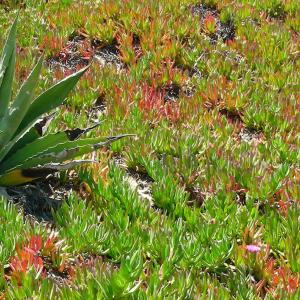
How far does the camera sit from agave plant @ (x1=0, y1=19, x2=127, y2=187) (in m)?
3.78

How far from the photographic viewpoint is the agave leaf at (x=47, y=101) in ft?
13.1

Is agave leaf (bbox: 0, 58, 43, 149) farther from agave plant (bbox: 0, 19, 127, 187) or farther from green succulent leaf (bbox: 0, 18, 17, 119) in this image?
green succulent leaf (bbox: 0, 18, 17, 119)

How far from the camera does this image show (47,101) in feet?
13.3

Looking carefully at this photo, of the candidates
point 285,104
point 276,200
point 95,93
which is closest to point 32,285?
point 276,200

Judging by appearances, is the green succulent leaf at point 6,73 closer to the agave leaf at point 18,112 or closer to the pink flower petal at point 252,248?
the agave leaf at point 18,112

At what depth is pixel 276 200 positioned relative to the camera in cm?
416

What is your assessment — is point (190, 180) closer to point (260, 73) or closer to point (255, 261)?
point (255, 261)

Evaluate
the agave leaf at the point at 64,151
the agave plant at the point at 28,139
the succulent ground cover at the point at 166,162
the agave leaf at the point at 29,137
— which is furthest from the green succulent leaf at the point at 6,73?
the succulent ground cover at the point at 166,162

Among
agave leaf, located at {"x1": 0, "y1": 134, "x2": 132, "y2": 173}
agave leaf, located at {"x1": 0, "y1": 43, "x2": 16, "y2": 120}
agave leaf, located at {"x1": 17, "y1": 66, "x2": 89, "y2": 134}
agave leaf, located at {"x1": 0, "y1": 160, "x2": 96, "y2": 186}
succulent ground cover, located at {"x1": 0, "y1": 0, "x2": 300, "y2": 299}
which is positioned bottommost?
succulent ground cover, located at {"x1": 0, "y1": 0, "x2": 300, "y2": 299}

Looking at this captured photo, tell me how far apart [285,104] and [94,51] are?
7.42ft

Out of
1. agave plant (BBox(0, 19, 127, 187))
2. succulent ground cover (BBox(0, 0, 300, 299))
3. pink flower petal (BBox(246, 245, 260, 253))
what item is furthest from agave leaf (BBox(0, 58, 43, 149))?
pink flower petal (BBox(246, 245, 260, 253))

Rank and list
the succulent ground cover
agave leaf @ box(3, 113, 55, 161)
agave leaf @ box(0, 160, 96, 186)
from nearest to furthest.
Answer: the succulent ground cover
agave leaf @ box(0, 160, 96, 186)
agave leaf @ box(3, 113, 55, 161)

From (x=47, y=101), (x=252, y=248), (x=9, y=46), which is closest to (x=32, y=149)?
(x=47, y=101)

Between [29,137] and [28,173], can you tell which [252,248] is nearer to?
[28,173]
